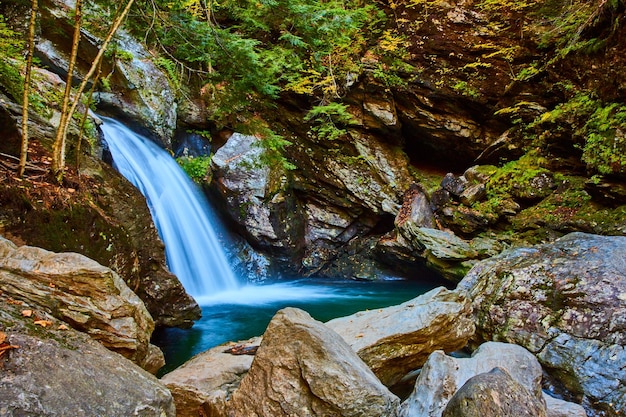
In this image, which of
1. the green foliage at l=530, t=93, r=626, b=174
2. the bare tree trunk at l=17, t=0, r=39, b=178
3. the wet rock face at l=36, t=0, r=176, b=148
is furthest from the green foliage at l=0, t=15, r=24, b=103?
the green foliage at l=530, t=93, r=626, b=174

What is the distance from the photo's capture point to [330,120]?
1202 centimetres

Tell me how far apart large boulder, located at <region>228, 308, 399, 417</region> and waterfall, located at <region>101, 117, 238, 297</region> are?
6.84m

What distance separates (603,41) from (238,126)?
992cm

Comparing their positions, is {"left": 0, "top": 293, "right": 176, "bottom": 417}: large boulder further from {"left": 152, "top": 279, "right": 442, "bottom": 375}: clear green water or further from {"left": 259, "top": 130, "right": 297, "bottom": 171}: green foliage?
{"left": 259, "top": 130, "right": 297, "bottom": 171}: green foliage

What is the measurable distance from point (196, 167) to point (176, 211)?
2.04 meters

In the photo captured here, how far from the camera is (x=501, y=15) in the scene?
1124 centimetres

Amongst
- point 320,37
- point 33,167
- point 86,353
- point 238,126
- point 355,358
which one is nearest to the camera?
point 86,353

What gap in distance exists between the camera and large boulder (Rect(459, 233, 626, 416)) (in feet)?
11.9

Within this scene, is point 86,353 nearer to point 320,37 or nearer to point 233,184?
point 320,37

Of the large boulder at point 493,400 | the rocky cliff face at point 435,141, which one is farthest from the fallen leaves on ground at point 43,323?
the rocky cliff face at point 435,141

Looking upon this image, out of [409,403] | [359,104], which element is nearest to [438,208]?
[359,104]

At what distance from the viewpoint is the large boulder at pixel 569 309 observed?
3.64 metres

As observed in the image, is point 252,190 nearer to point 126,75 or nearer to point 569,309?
point 126,75

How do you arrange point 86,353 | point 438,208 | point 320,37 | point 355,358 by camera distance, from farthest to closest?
point 438,208, point 320,37, point 355,358, point 86,353
